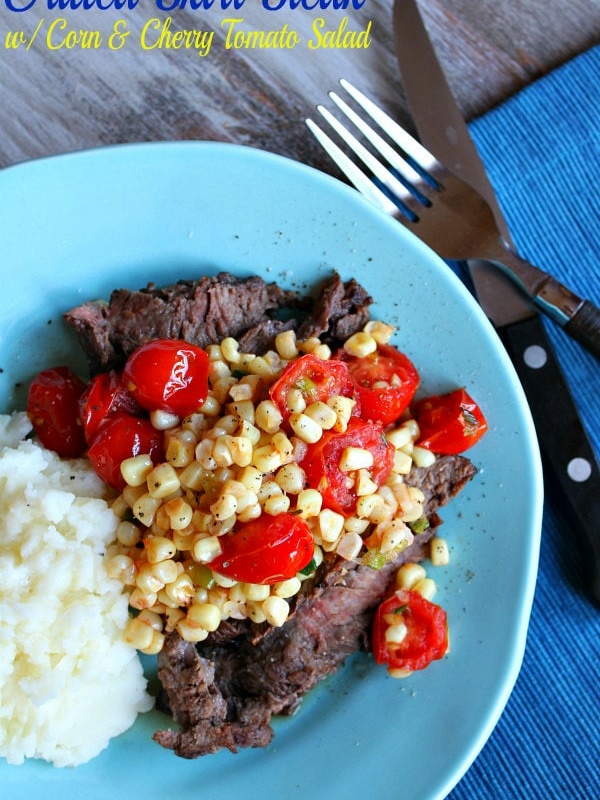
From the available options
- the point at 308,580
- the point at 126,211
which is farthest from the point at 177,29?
the point at 308,580

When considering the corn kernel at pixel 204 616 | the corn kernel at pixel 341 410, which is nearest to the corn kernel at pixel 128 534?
the corn kernel at pixel 204 616

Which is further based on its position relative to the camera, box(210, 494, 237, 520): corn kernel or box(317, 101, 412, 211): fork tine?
box(317, 101, 412, 211): fork tine

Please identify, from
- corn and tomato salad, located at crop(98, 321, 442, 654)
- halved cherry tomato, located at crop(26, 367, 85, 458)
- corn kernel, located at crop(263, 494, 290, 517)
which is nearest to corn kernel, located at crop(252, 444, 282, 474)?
corn and tomato salad, located at crop(98, 321, 442, 654)

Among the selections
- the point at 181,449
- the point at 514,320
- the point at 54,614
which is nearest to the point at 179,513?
the point at 181,449

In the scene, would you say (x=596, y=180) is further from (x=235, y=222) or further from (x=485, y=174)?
(x=235, y=222)

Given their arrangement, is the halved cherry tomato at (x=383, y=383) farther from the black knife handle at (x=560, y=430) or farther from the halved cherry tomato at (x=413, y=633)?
the halved cherry tomato at (x=413, y=633)

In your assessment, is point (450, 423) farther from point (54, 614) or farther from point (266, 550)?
point (54, 614)

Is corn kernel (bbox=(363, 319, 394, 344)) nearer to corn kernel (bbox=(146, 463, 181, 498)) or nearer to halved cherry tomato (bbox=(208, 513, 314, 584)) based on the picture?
halved cherry tomato (bbox=(208, 513, 314, 584))
